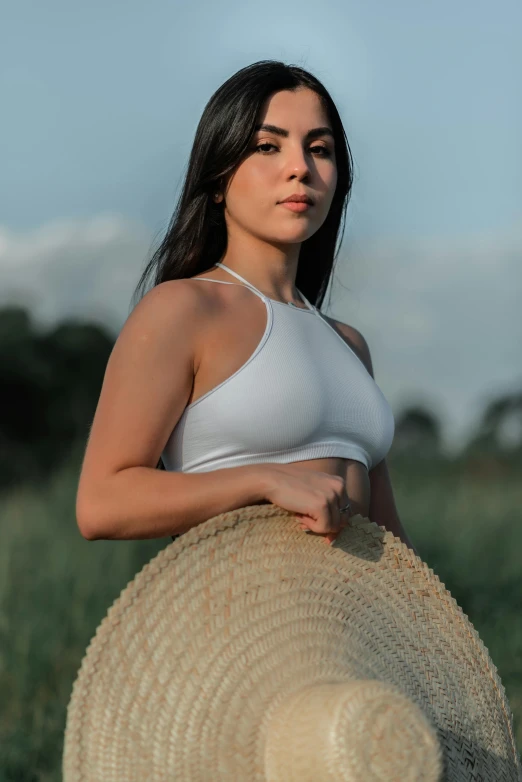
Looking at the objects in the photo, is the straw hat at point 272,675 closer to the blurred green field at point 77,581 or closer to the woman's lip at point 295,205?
the woman's lip at point 295,205

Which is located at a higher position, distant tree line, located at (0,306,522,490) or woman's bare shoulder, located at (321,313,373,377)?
woman's bare shoulder, located at (321,313,373,377)

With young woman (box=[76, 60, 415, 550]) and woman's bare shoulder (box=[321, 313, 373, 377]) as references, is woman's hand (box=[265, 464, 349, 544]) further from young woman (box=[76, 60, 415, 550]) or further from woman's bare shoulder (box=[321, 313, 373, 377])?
woman's bare shoulder (box=[321, 313, 373, 377])

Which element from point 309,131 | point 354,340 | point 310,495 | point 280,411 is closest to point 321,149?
point 309,131

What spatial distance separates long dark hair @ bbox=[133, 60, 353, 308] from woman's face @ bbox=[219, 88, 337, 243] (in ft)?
0.09

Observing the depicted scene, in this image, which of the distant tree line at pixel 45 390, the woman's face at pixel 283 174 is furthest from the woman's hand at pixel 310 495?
the distant tree line at pixel 45 390

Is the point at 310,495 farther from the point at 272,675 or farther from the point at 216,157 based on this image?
the point at 216,157

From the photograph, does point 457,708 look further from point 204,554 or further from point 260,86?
point 260,86

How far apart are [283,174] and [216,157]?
0.15m

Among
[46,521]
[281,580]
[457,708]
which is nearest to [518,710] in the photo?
[457,708]

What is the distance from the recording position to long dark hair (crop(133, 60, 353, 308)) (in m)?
2.15

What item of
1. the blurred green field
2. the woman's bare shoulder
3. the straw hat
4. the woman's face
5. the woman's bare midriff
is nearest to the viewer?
the straw hat

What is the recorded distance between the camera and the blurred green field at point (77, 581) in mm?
4492

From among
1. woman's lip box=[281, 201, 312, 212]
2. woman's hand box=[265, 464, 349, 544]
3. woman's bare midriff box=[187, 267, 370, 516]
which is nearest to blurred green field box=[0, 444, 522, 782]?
woman's bare midriff box=[187, 267, 370, 516]

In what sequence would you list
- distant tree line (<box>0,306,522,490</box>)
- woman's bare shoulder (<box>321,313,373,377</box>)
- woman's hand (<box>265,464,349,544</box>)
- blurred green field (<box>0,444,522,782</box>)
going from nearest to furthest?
woman's hand (<box>265,464,349,544</box>), woman's bare shoulder (<box>321,313,373,377</box>), blurred green field (<box>0,444,522,782</box>), distant tree line (<box>0,306,522,490</box>)
